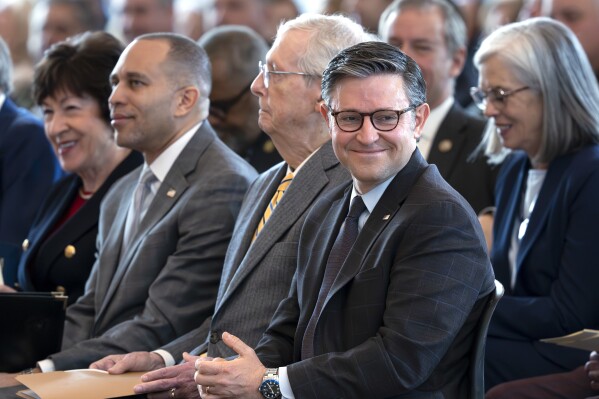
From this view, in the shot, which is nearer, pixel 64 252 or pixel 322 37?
pixel 322 37

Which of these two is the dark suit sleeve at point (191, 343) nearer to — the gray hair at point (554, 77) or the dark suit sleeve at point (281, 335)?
the dark suit sleeve at point (281, 335)

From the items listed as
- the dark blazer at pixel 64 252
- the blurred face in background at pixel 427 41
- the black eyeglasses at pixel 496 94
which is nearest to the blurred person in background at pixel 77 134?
the dark blazer at pixel 64 252

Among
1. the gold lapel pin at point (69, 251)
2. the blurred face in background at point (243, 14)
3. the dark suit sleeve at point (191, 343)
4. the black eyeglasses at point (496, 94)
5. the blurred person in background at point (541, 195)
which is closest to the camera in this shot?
the dark suit sleeve at point (191, 343)

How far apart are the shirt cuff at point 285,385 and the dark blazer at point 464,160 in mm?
1872

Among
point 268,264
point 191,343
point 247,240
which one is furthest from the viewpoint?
point 191,343

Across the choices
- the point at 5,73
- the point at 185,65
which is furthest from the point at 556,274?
the point at 5,73

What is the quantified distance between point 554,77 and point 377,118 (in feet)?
4.39

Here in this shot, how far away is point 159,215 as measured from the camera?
388 centimetres

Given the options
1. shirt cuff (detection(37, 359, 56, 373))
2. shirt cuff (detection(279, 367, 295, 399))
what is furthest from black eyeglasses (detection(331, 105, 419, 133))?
shirt cuff (detection(37, 359, 56, 373))

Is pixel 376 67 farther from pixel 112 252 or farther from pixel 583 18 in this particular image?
pixel 583 18

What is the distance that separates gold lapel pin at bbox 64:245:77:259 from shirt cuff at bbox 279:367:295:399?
1892mm

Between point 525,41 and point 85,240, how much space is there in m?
1.89

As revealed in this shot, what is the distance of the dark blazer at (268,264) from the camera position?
10.9 feet

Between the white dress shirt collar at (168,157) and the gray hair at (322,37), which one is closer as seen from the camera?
the gray hair at (322,37)
